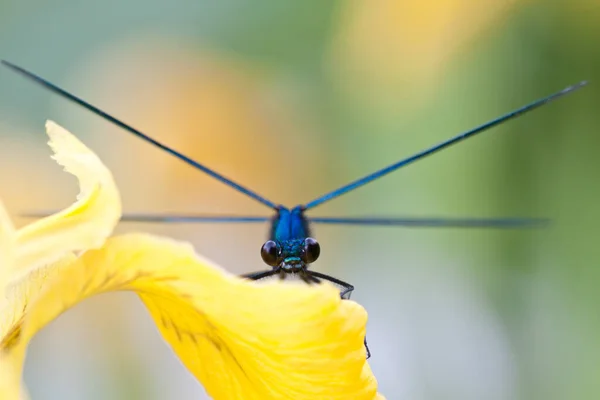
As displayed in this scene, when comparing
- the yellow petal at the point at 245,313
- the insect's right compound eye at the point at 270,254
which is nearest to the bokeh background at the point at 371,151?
the insect's right compound eye at the point at 270,254

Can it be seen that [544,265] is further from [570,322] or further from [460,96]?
[460,96]

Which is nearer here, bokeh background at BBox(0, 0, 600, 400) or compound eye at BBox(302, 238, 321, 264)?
compound eye at BBox(302, 238, 321, 264)

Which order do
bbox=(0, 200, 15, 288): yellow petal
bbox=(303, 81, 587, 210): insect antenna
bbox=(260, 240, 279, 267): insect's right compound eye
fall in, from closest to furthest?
bbox=(0, 200, 15, 288): yellow petal → bbox=(303, 81, 587, 210): insect antenna → bbox=(260, 240, 279, 267): insect's right compound eye

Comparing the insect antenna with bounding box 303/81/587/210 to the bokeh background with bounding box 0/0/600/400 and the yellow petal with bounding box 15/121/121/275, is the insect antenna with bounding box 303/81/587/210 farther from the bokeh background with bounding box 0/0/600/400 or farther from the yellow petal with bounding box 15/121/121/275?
the yellow petal with bounding box 15/121/121/275

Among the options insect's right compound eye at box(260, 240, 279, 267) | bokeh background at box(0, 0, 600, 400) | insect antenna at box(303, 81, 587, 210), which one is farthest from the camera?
bokeh background at box(0, 0, 600, 400)

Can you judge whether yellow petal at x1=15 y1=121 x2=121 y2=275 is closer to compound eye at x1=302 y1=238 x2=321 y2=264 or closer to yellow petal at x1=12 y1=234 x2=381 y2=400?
yellow petal at x1=12 y1=234 x2=381 y2=400

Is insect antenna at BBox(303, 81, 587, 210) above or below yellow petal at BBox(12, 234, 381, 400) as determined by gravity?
above

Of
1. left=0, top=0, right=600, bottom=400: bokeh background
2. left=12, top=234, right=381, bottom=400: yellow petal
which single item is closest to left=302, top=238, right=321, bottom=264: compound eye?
left=0, top=0, right=600, bottom=400: bokeh background

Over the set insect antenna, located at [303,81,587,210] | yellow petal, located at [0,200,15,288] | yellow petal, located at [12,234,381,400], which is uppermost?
insect antenna, located at [303,81,587,210]

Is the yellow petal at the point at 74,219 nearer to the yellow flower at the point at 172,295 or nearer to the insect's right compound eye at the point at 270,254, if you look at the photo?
the yellow flower at the point at 172,295
